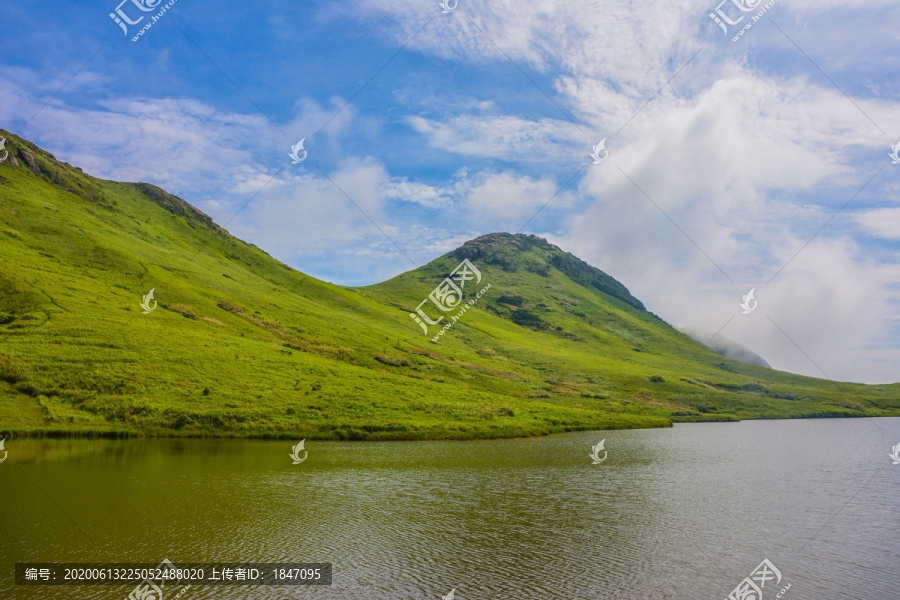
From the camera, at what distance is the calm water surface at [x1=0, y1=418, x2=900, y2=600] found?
19750 millimetres

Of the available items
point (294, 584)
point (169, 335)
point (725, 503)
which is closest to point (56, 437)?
point (169, 335)

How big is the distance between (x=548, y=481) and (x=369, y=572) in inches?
839

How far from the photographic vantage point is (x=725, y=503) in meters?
33.0

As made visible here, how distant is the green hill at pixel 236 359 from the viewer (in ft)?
186

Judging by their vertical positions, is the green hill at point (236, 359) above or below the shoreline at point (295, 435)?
above

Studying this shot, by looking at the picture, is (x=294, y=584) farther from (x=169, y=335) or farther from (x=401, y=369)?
(x=401, y=369)
